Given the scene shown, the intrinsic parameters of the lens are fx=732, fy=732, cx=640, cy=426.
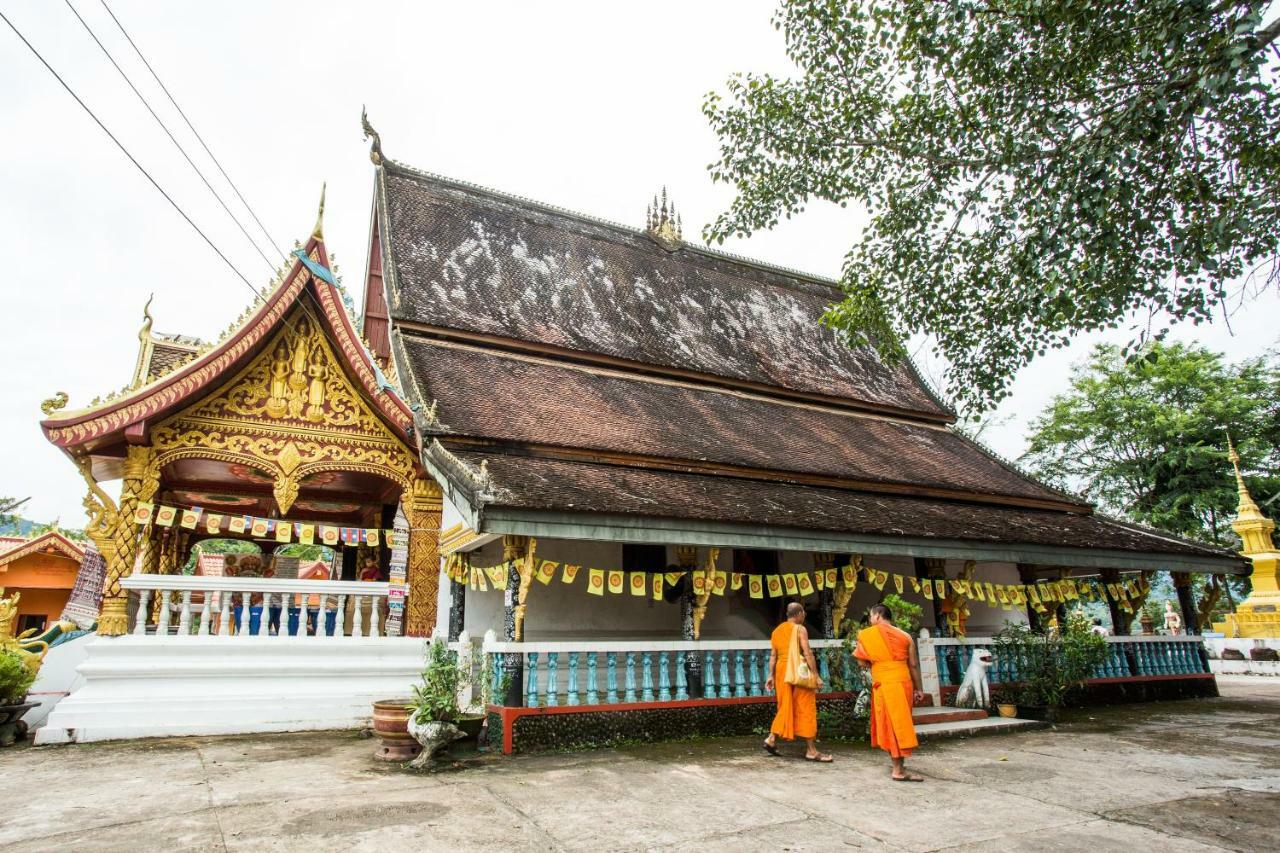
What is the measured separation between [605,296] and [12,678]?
10188 millimetres

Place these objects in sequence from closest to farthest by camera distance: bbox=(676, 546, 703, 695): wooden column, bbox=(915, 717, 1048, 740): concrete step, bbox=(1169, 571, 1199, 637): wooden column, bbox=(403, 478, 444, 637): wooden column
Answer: bbox=(915, 717, 1048, 740): concrete step
bbox=(676, 546, 703, 695): wooden column
bbox=(403, 478, 444, 637): wooden column
bbox=(1169, 571, 1199, 637): wooden column

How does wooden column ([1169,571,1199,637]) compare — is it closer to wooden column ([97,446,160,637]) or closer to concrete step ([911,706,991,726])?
concrete step ([911,706,991,726])

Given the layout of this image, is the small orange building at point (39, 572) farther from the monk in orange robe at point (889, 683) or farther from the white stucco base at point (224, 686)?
the monk in orange robe at point (889, 683)

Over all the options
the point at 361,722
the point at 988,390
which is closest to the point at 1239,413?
the point at 988,390

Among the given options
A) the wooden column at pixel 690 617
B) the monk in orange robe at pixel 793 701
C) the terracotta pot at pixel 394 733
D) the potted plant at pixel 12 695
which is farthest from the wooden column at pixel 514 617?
the potted plant at pixel 12 695

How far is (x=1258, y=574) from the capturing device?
58.0 ft

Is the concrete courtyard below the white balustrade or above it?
below

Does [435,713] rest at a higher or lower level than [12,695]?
lower

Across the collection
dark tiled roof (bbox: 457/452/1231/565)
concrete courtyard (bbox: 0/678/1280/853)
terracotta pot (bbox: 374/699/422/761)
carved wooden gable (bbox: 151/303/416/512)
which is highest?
carved wooden gable (bbox: 151/303/416/512)

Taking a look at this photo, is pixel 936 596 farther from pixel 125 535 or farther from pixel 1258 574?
pixel 1258 574

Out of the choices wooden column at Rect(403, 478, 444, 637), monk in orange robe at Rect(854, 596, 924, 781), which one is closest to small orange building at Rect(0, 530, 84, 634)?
wooden column at Rect(403, 478, 444, 637)

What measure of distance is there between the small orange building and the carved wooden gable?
11.7 metres

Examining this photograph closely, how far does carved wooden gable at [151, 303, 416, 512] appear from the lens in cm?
887

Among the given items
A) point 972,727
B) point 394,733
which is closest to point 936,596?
point 972,727
